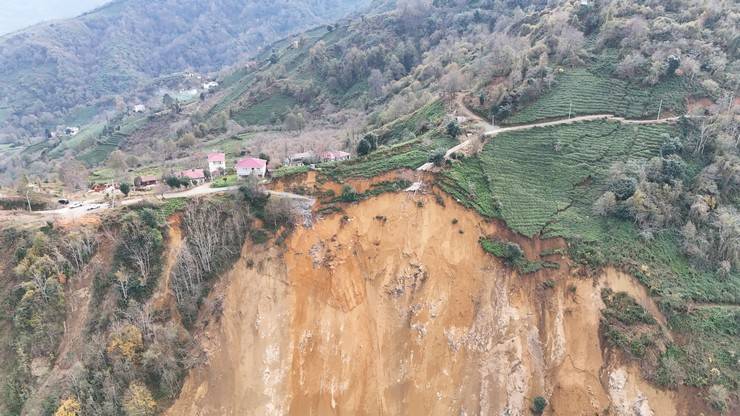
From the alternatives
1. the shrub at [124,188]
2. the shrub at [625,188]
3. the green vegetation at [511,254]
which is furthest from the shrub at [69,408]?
the shrub at [625,188]

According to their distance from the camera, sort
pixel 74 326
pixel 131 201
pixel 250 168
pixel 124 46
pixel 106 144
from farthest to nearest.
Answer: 1. pixel 124 46
2. pixel 106 144
3. pixel 250 168
4. pixel 131 201
5. pixel 74 326

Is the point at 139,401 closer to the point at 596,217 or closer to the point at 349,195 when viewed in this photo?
the point at 349,195

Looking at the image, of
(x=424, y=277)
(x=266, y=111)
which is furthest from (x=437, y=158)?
(x=266, y=111)

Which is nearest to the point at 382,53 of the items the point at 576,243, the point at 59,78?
the point at 576,243

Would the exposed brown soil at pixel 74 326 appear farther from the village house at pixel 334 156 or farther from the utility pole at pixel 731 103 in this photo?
the utility pole at pixel 731 103

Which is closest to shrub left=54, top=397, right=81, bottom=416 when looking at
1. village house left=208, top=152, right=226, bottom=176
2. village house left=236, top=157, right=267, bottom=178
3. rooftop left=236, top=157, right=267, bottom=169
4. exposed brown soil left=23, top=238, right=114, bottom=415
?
exposed brown soil left=23, top=238, right=114, bottom=415

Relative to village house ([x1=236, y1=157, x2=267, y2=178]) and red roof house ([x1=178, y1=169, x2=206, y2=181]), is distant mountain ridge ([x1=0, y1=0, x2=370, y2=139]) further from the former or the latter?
village house ([x1=236, y1=157, x2=267, y2=178])
